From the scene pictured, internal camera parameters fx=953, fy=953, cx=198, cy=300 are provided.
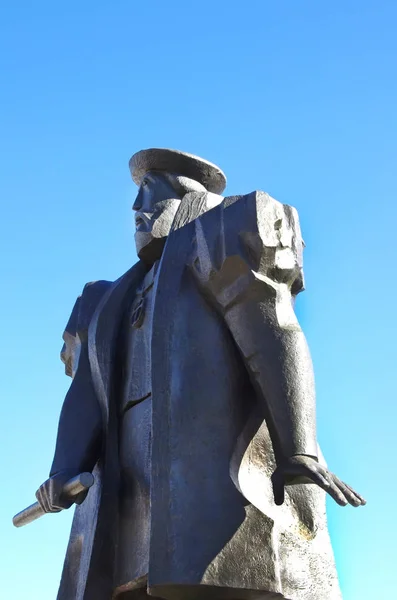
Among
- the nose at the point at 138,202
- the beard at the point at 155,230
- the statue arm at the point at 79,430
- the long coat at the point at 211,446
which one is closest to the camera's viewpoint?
the long coat at the point at 211,446

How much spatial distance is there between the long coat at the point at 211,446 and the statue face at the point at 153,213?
0.62ft

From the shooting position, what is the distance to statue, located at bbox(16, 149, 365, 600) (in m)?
3.92

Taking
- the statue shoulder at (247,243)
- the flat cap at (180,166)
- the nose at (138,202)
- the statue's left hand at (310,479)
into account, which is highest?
the flat cap at (180,166)

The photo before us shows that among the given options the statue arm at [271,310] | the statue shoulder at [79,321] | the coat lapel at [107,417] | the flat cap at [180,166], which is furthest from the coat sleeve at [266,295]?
the statue shoulder at [79,321]

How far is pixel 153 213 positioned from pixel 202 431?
1.47 meters

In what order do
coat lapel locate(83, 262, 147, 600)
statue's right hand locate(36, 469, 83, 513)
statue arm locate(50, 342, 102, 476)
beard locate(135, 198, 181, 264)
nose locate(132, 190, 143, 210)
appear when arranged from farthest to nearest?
nose locate(132, 190, 143, 210)
beard locate(135, 198, 181, 264)
statue arm locate(50, 342, 102, 476)
statue's right hand locate(36, 469, 83, 513)
coat lapel locate(83, 262, 147, 600)

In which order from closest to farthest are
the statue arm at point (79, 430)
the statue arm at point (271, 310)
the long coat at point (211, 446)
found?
1. the long coat at point (211, 446)
2. the statue arm at point (271, 310)
3. the statue arm at point (79, 430)

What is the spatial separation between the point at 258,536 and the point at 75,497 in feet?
3.42

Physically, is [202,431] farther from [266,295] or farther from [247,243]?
[247,243]

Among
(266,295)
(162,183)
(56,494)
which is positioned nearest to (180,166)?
(162,183)

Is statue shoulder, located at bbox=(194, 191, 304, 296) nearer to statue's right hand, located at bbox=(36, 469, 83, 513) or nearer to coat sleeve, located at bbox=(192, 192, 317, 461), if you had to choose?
coat sleeve, located at bbox=(192, 192, 317, 461)

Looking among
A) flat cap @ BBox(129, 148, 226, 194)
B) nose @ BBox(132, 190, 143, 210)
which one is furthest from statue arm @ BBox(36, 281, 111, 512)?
flat cap @ BBox(129, 148, 226, 194)

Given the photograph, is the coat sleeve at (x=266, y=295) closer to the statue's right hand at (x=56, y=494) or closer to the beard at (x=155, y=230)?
the beard at (x=155, y=230)

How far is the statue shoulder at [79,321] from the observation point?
203 inches
